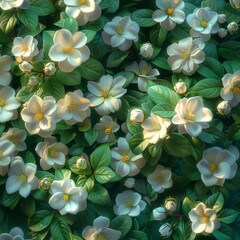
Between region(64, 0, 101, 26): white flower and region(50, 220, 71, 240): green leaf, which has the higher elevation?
region(64, 0, 101, 26): white flower

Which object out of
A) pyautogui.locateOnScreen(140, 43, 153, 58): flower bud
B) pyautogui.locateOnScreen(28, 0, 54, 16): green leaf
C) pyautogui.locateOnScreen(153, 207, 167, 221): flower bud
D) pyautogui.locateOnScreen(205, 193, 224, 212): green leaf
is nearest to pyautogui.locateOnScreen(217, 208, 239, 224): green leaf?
pyautogui.locateOnScreen(205, 193, 224, 212): green leaf

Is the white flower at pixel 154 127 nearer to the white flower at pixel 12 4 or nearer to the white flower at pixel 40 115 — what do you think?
the white flower at pixel 40 115

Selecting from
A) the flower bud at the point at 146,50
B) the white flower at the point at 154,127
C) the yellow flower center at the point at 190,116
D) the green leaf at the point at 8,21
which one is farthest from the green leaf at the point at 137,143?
the green leaf at the point at 8,21

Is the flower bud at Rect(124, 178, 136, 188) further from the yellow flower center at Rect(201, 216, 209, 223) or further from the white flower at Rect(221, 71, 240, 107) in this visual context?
the white flower at Rect(221, 71, 240, 107)

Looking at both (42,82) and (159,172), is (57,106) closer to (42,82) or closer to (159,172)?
(42,82)

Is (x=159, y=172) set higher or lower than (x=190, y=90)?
lower

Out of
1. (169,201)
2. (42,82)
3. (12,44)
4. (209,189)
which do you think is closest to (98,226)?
(169,201)
